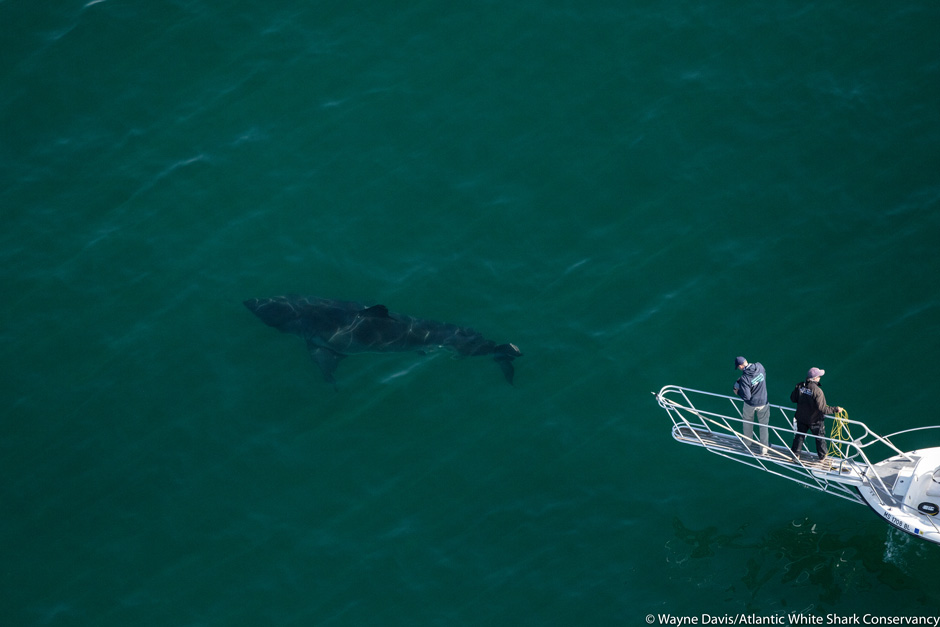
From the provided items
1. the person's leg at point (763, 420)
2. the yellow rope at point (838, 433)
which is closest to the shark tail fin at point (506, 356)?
the person's leg at point (763, 420)

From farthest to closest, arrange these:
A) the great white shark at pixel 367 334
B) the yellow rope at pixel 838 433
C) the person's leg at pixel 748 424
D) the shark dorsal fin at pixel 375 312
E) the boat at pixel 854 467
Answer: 1. the great white shark at pixel 367 334
2. the shark dorsal fin at pixel 375 312
3. the person's leg at pixel 748 424
4. the boat at pixel 854 467
5. the yellow rope at pixel 838 433

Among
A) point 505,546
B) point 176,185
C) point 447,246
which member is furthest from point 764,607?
point 176,185

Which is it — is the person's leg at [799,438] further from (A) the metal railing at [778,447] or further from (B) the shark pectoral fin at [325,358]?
(B) the shark pectoral fin at [325,358]

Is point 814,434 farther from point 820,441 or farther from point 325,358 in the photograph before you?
point 325,358

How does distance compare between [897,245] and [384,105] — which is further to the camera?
[384,105]

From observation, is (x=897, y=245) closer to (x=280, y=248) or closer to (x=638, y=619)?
(x=638, y=619)

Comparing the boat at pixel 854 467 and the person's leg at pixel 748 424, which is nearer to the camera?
the boat at pixel 854 467

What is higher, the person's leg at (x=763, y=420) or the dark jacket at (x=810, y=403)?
the dark jacket at (x=810, y=403)
